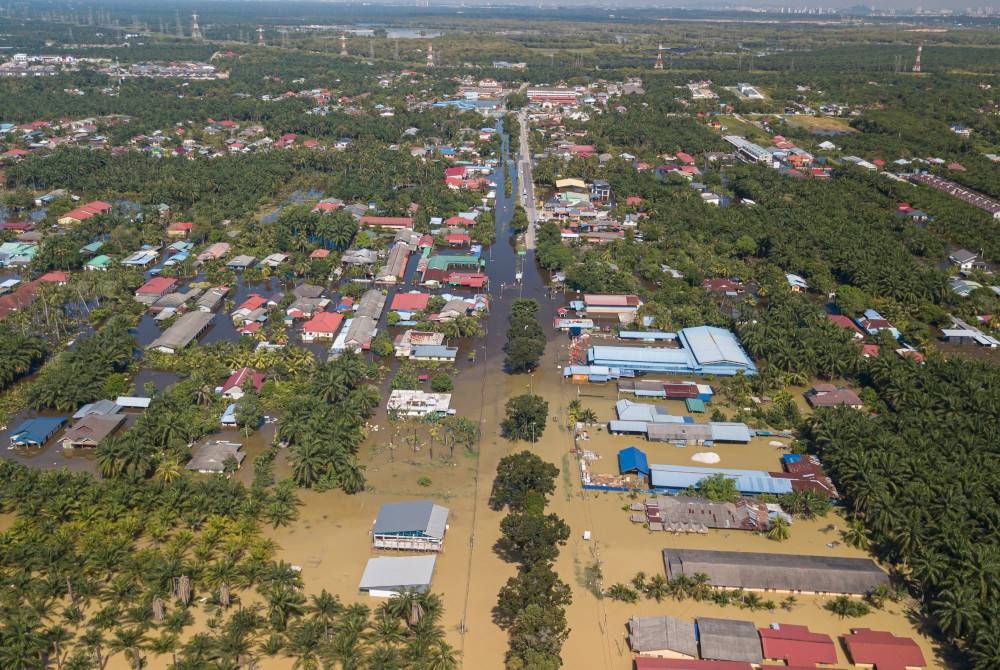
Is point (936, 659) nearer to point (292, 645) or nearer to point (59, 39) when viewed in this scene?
point (292, 645)

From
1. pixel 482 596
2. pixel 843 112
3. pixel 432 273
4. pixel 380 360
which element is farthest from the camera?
pixel 843 112

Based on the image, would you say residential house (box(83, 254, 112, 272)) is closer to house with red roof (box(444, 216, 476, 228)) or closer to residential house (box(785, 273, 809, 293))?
house with red roof (box(444, 216, 476, 228))

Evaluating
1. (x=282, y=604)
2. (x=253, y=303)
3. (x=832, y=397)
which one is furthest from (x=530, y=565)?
(x=253, y=303)

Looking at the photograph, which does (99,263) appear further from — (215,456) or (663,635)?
(663,635)

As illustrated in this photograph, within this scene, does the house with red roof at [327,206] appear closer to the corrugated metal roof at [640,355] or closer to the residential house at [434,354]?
the residential house at [434,354]

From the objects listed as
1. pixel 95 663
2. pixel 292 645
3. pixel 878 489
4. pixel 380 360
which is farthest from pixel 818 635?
pixel 380 360

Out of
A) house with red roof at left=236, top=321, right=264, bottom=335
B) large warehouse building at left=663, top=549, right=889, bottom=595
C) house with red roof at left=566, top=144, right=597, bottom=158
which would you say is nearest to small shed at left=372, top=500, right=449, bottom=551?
large warehouse building at left=663, top=549, right=889, bottom=595
